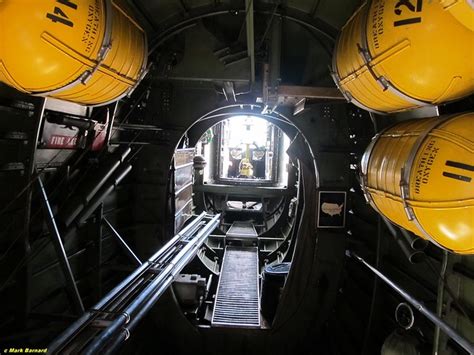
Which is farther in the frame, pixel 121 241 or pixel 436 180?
pixel 121 241

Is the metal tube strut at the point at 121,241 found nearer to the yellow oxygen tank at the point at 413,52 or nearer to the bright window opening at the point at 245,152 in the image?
the yellow oxygen tank at the point at 413,52

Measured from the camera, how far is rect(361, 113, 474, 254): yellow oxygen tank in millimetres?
1529

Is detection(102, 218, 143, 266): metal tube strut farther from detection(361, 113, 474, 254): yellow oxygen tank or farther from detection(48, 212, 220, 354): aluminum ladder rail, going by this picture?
detection(361, 113, 474, 254): yellow oxygen tank

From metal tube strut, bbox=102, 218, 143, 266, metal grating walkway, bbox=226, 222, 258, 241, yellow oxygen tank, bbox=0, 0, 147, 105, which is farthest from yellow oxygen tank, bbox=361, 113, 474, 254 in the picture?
metal grating walkway, bbox=226, 222, 258, 241

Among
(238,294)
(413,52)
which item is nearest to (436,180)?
(413,52)

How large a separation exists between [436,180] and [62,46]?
2442mm

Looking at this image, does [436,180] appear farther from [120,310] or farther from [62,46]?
[120,310]

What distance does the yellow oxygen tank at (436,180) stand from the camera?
1529 millimetres

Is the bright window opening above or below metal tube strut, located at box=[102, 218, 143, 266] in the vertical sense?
above

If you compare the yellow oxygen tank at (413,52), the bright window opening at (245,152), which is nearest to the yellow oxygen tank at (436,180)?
the yellow oxygen tank at (413,52)

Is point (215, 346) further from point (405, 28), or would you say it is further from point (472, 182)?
point (405, 28)

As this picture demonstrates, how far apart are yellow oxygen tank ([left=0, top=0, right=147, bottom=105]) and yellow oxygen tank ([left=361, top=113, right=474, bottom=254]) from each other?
7.44 ft

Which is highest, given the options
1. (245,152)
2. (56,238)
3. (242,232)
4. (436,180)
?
(245,152)

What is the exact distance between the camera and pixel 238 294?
5.73 meters
